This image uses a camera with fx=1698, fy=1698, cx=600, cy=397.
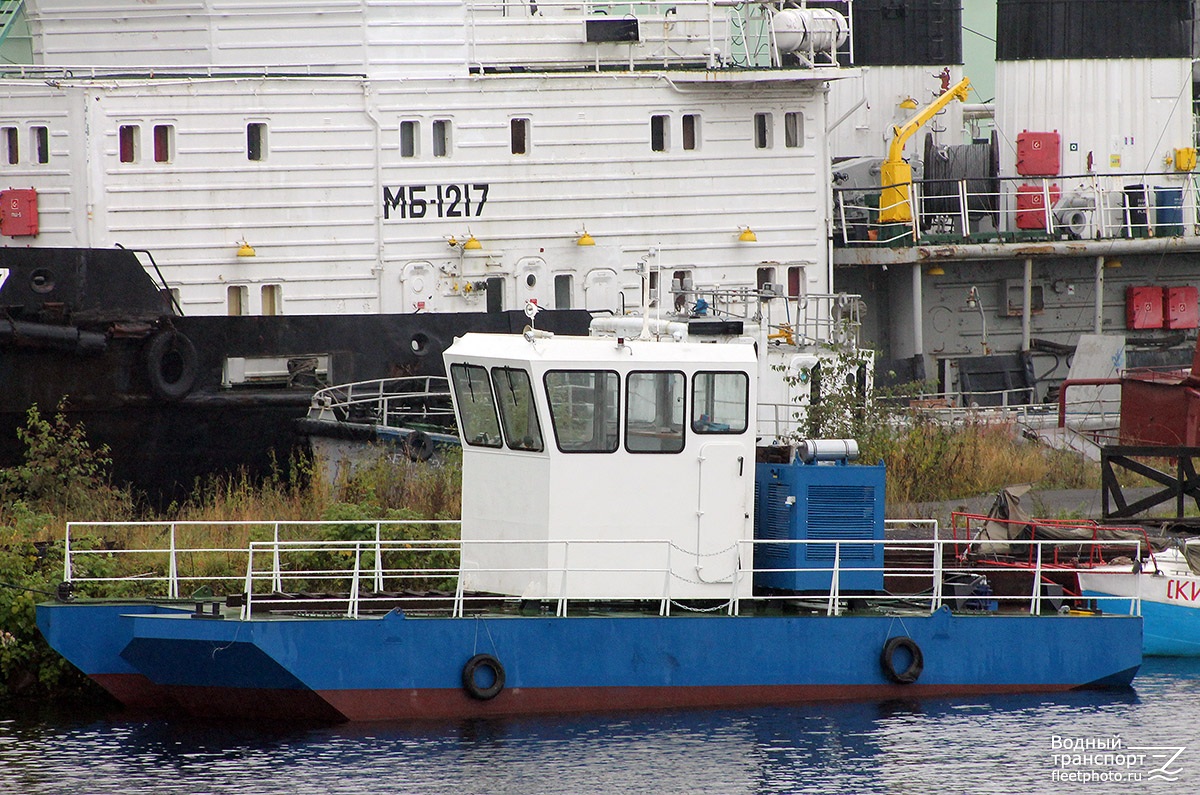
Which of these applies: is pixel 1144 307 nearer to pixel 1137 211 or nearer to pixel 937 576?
pixel 1137 211

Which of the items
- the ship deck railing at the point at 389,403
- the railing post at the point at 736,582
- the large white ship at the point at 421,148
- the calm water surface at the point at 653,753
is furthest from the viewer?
the large white ship at the point at 421,148

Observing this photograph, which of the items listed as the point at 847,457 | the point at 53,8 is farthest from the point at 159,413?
the point at 847,457

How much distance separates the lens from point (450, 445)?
65.0 ft

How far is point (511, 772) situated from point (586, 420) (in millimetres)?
2888

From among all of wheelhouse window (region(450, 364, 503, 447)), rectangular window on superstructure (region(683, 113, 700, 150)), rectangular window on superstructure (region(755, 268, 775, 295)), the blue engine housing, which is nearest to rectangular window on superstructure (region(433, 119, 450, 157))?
rectangular window on superstructure (region(683, 113, 700, 150))

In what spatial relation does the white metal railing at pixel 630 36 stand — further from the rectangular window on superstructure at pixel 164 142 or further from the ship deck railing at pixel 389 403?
the ship deck railing at pixel 389 403

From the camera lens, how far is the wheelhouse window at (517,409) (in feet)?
44.5

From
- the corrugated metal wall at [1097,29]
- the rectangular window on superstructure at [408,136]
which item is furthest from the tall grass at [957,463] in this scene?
the corrugated metal wall at [1097,29]

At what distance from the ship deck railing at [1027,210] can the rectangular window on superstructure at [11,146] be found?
12013 millimetres

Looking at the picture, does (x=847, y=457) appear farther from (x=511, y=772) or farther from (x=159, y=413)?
(x=159, y=413)

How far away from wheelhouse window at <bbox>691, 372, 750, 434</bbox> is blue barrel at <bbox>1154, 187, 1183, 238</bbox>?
1674 centimetres

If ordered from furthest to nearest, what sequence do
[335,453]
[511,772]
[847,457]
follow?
[335,453]
[847,457]
[511,772]

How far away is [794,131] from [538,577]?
39.6 ft

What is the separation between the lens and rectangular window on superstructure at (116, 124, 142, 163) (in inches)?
845
